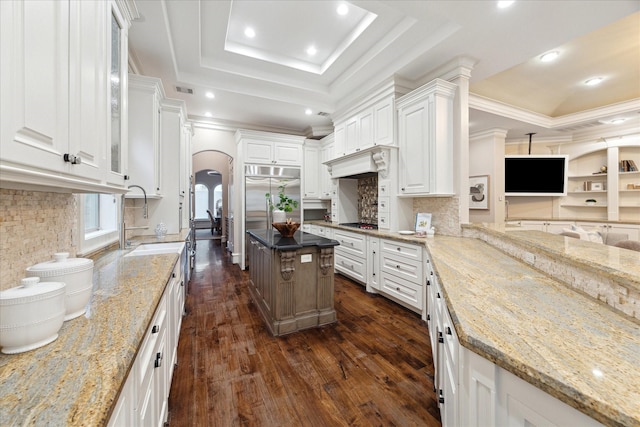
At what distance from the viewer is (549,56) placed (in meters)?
3.30

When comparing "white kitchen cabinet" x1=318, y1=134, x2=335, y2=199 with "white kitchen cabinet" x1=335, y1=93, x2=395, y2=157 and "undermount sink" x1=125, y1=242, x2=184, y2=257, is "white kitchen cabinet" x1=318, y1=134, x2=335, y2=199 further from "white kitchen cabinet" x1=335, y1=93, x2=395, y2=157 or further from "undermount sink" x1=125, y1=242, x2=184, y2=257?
"undermount sink" x1=125, y1=242, x2=184, y2=257

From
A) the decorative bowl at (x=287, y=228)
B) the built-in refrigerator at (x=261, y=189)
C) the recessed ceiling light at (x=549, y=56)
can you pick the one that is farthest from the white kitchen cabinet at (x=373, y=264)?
the recessed ceiling light at (x=549, y=56)

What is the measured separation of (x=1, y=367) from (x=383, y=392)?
1894 millimetres

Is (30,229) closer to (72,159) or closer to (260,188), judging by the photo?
(72,159)

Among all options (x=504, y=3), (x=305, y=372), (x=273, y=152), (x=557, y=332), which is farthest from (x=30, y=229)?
(x=273, y=152)

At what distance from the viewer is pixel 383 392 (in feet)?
5.85

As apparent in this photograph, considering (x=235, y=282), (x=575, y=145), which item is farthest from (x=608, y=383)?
(x=575, y=145)

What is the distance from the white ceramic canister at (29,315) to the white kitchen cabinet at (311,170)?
4924 millimetres

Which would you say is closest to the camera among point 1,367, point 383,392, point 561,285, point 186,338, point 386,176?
point 1,367

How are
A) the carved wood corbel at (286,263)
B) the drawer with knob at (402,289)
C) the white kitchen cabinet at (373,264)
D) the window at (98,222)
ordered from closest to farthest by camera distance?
the window at (98,222), the carved wood corbel at (286,263), the drawer with knob at (402,289), the white kitchen cabinet at (373,264)

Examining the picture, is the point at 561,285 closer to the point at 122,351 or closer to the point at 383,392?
the point at 383,392

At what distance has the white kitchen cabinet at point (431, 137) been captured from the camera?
10.1 feet

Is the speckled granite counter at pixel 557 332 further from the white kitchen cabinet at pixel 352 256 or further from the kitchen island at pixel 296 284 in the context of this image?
the white kitchen cabinet at pixel 352 256

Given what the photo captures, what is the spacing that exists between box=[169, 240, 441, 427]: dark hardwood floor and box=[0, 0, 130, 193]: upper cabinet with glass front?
1519mm
